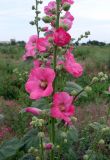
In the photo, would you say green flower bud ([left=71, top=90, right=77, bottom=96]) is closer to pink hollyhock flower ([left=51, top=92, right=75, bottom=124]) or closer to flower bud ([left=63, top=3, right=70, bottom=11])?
pink hollyhock flower ([left=51, top=92, right=75, bottom=124])

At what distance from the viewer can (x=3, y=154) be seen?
11.9ft

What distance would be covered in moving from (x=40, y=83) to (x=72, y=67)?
0.19 m

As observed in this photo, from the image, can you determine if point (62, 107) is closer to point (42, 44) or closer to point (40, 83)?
point (40, 83)

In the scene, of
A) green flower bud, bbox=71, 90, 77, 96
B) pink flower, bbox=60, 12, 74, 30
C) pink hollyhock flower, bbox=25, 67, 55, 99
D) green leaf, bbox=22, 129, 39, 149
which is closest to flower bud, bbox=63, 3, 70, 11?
pink flower, bbox=60, 12, 74, 30

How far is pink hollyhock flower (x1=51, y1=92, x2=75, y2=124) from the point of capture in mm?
2572

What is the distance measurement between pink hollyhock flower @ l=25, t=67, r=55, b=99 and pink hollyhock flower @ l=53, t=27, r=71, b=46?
6.1 inches

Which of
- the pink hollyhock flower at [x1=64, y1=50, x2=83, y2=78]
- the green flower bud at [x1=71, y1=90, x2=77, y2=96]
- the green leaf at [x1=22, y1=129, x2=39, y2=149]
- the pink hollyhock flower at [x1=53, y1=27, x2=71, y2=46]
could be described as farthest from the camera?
the green leaf at [x1=22, y1=129, x2=39, y2=149]

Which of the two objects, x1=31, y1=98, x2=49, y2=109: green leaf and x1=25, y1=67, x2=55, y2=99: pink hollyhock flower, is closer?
x1=25, y1=67, x2=55, y2=99: pink hollyhock flower

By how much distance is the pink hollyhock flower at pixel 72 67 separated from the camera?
2619mm

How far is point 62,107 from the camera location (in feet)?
8.55

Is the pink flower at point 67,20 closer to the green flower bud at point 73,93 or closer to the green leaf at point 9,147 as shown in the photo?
the green flower bud at point 73,93

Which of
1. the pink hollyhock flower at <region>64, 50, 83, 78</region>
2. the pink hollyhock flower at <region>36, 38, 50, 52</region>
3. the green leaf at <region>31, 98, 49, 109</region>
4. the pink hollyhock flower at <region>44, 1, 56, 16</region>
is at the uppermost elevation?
the pink hollyhock flower at <region>44, 1, 56, 16</region>

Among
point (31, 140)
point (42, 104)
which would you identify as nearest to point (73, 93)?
point (42, 104)

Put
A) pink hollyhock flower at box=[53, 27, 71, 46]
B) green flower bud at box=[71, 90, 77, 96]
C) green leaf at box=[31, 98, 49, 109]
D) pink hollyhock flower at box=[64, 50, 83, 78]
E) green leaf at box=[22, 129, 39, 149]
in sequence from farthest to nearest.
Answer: green leaf at box=[22, 129, 39, 149] < green leaf at box=[31, 98, 49, 109] < green flower bud at box=[71, 90, 77, 96] < pink hollyhock flower at box=[64, 50, 83, 78] < pink hollyhock flower at box=[53, 27, 71, 46]
